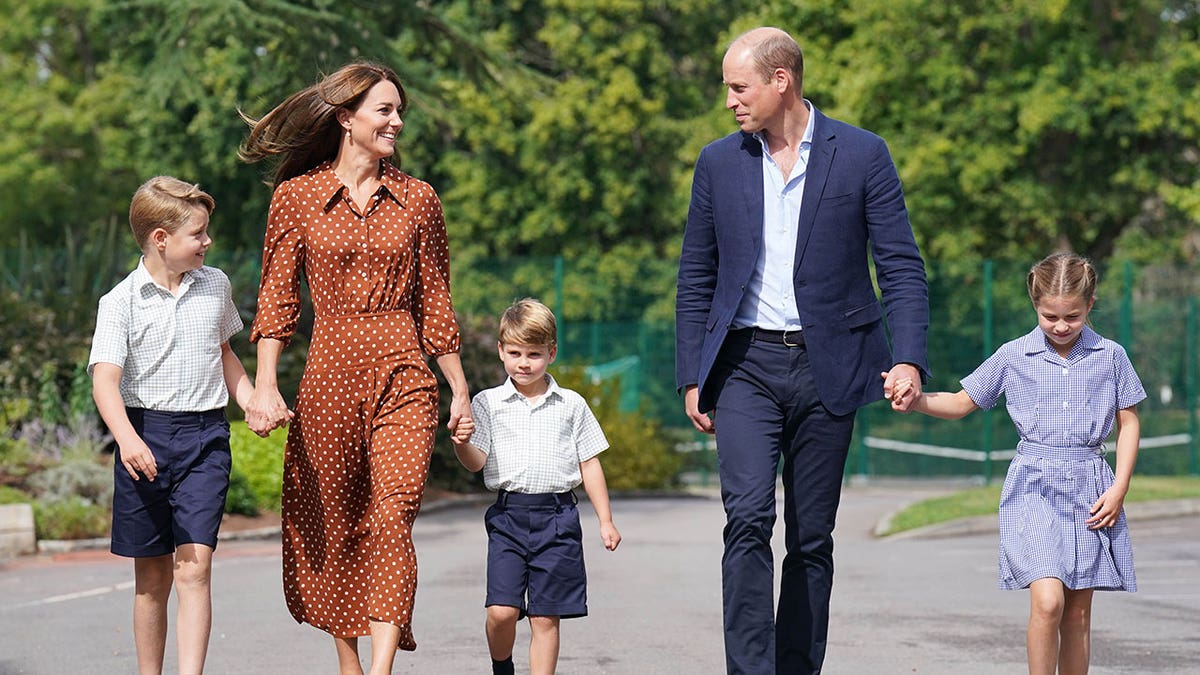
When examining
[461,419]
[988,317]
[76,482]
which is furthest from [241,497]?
[988,317]

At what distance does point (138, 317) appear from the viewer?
6.06m

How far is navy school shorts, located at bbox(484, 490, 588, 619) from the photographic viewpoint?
602 centimetres

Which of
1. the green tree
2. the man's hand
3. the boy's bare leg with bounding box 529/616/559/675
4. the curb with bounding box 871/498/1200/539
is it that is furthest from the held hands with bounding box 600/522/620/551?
the green tree

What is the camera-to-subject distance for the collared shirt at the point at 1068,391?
5.95m

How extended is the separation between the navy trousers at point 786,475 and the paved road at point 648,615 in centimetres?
151

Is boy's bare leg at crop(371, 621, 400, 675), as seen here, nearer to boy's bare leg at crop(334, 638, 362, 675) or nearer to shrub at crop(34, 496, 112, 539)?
boy's bare leg at crop(334, 638, 362, 675)

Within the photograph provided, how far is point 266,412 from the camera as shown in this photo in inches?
221

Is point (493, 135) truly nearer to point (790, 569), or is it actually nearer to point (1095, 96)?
point (1095, 96)

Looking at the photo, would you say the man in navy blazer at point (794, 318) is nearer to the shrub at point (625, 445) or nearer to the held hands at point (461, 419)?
the held hands at point (461, 419)

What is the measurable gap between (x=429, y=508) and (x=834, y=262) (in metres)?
11.9

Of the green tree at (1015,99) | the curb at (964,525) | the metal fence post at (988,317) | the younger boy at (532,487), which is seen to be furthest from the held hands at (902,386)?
the green tree at (1015,99)

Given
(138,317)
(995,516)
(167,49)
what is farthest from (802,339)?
(167,49)

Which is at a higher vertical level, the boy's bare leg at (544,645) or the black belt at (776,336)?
the black belt at (776,336)

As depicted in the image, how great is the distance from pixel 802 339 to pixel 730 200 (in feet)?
1.63
